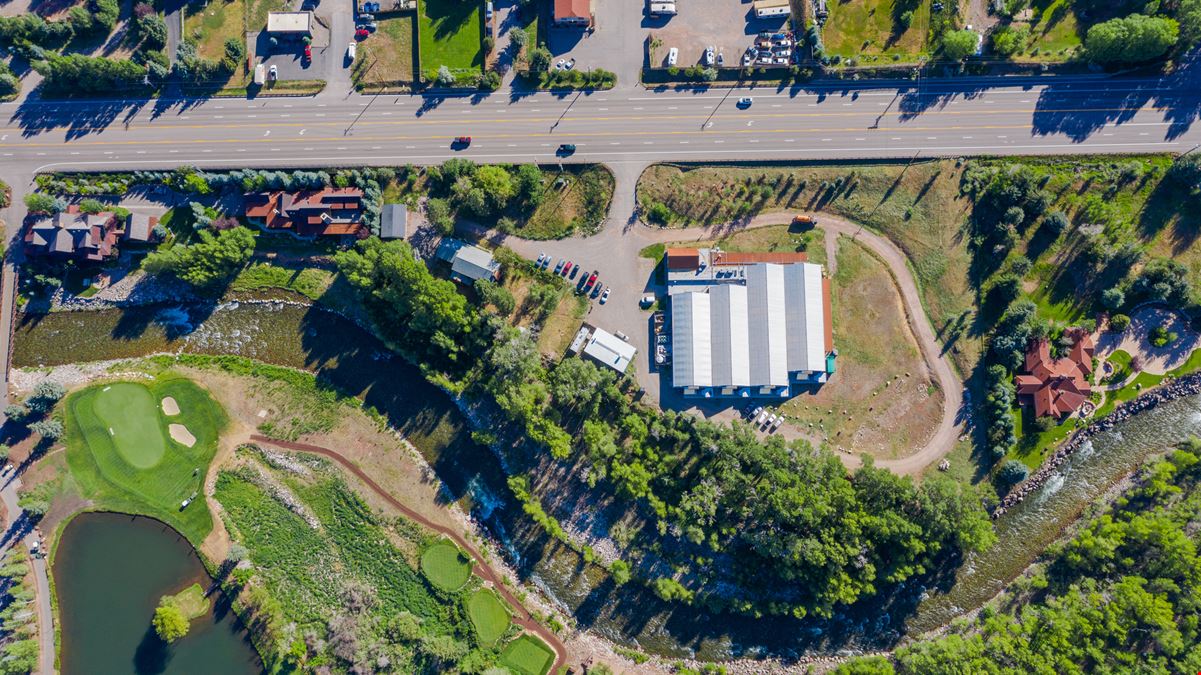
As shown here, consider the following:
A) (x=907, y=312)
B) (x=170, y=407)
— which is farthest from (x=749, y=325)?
(x=170, y=407)

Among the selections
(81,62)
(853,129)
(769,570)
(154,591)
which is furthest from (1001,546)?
(81,62)

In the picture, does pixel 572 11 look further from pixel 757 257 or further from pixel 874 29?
pixel 757 257

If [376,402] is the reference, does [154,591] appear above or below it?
below

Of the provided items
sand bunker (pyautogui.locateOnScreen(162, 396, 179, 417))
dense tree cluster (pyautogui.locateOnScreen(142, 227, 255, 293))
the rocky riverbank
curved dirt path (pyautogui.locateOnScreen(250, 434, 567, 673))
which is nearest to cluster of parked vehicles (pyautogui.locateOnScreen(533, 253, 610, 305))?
curved dirt path (pyautogui.locateOnScreen(250, 434, 567, 673))

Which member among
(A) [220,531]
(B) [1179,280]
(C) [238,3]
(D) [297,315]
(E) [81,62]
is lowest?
(A) [220,531]

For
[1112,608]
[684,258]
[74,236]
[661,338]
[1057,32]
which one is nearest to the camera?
[1112,608]

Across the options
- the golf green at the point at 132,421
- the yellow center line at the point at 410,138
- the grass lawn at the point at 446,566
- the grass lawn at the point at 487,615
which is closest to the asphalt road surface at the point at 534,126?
the yellow center line at the point at 410,138

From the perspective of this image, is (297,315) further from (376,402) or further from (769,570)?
(769,570)
